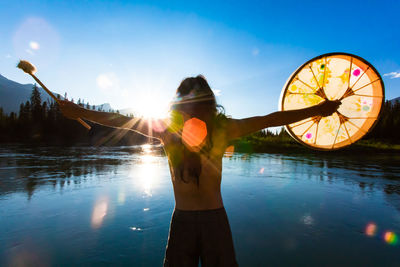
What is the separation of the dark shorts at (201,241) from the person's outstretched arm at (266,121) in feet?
1.79

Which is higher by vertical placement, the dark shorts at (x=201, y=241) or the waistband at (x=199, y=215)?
the waistband at (x=199, y=215)

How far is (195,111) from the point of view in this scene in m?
1.41

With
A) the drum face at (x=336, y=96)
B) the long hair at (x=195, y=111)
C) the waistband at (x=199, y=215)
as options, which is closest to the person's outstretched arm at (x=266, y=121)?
the long hair at (x=195, y=111)

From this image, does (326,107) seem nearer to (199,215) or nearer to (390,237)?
(199,215)

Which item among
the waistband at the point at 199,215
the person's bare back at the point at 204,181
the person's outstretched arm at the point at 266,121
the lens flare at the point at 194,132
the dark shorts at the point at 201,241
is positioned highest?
the person's outstretched arm at the point at 266,121

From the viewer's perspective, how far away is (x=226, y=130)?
4.69 ft

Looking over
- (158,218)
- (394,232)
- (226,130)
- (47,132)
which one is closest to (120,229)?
(158,218)

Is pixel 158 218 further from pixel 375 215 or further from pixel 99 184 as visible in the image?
pixel 375 215

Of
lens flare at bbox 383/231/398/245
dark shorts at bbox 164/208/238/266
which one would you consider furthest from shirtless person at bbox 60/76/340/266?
lens flare at bbox 383/231/398/245

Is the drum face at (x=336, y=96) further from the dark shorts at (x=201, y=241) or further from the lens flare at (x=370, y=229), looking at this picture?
the lens flare at (x=370, y=229)

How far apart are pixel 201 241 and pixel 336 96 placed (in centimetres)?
243

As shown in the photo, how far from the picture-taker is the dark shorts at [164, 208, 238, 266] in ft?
4.47

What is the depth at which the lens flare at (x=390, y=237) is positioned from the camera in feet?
12.0

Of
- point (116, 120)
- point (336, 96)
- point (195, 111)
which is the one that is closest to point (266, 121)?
point (195, 111)
